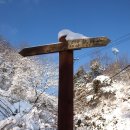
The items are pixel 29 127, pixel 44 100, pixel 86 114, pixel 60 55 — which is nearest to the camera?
pixel 60 55

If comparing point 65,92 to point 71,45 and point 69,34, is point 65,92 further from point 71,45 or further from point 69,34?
point 69,34

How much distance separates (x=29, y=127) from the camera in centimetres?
805

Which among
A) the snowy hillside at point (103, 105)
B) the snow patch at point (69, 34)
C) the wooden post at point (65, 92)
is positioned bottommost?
the wooden post at point (65, 92)

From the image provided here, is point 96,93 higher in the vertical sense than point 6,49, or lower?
lower

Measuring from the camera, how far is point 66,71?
3566mm

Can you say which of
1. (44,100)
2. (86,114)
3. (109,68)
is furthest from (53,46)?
(109,68)

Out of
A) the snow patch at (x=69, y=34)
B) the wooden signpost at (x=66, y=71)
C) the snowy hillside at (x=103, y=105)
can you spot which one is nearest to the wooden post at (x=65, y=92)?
the wooden signpost at (x=66, y=71)

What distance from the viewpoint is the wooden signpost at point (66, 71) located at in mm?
3402

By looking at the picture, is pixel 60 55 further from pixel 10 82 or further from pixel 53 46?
pixel 10 82

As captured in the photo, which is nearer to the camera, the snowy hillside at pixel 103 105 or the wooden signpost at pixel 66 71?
the wooden signpost at pixel 66 71

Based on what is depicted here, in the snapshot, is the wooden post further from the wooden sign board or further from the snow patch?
the snow patch

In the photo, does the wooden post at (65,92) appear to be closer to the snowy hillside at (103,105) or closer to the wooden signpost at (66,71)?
the wooden signpost at (66,71)

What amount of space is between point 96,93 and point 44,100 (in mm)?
7859

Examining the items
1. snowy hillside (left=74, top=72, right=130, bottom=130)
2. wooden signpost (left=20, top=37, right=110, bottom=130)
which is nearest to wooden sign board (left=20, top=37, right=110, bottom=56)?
wooden signpost (left=20, top=37, right=110, bottom=130)
